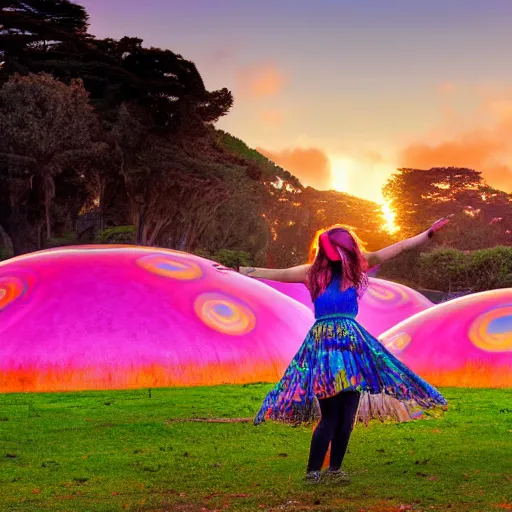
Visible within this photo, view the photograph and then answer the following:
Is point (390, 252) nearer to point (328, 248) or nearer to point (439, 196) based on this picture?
point (328, 248)

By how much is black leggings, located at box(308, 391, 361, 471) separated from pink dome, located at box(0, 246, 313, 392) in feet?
23.2

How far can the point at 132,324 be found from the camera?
A: 1428 centimetres

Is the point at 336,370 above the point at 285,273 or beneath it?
beneath

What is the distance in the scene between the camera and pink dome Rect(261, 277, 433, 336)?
859 inches

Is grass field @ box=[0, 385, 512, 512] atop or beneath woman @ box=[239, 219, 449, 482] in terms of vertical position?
beneath

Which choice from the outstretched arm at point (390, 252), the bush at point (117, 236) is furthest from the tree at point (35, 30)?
the outstretched arm at point (390, 252)

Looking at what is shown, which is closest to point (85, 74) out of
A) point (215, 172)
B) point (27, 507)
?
point (215, 172)

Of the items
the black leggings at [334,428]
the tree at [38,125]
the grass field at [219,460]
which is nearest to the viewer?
the grass field at [219,460]

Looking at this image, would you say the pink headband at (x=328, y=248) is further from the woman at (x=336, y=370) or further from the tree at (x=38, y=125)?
the tree at (x=38, y=125)

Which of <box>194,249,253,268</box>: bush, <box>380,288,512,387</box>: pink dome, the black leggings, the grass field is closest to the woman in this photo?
the black leggings

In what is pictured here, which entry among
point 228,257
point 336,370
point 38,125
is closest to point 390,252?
point 336,370

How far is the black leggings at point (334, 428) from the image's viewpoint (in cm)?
674

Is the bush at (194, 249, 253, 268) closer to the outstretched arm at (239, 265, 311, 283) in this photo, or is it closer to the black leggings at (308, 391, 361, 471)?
the outstretched arm at (239, 265, 311, 283)

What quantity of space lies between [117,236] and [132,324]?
1230 inches
